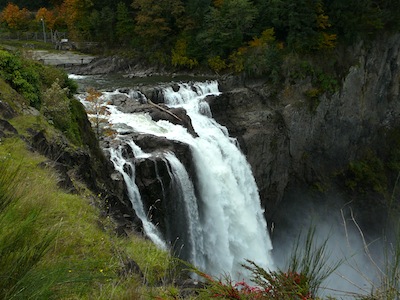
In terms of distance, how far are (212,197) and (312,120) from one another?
10.8 meters

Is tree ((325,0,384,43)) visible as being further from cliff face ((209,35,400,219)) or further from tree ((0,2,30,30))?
tree ((0,2,30,30))

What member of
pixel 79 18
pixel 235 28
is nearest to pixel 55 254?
pixel 235 28

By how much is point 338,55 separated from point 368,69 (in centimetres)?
264

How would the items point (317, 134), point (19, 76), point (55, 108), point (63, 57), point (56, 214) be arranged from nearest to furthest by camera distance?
point (56, 214) → point (55, 108) → point (19, 76) → point (317, 134) → point (63, 57)

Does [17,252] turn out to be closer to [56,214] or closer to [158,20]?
[56,214]

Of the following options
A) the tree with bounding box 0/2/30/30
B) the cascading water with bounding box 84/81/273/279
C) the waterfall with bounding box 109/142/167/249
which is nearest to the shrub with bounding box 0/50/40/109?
the waterfall with bounding box 109/142/167/249

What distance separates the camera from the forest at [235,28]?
23.3 metres

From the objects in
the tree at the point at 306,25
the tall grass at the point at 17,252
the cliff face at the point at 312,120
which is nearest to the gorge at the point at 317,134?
the cliff face at the point at 312,120

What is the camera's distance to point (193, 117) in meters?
17.4

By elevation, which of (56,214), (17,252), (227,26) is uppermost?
(227,26)

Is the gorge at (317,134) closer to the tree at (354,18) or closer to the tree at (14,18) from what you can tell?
the tree at (354,18)

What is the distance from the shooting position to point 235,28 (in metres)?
25.0

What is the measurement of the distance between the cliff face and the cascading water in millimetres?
2770

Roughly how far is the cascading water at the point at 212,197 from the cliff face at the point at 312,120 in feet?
9.09
